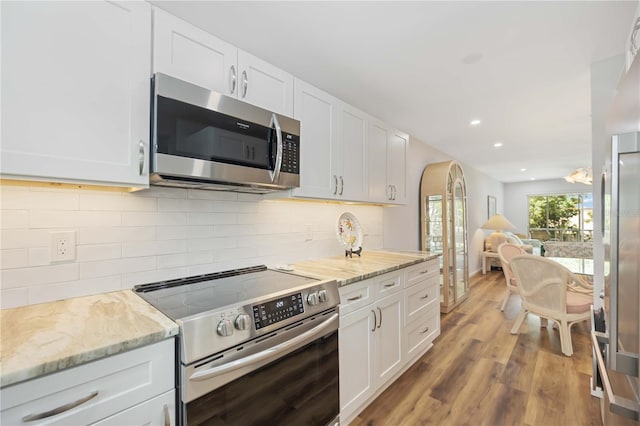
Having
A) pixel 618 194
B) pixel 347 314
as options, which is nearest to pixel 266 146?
pixel 347 314

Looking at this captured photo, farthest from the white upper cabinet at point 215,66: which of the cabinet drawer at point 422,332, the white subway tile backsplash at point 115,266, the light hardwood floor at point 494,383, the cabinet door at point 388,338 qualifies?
the light hardwood floor at point 494,383

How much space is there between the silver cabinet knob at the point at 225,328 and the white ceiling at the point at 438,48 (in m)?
1.46

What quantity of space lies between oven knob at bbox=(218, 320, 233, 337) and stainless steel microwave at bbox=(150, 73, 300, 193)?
655mm

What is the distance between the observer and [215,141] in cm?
138

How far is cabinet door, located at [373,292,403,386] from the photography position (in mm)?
1941

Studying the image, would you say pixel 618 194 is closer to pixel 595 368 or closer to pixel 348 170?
pixel 348 170

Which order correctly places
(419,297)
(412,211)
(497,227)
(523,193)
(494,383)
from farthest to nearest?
(523,193), (497,227), (412,211), (419,297), (494,383)

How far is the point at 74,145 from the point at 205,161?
1.52 feet

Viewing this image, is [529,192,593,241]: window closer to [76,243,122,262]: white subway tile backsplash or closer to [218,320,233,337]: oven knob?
[218,320,233,337]: oven knob

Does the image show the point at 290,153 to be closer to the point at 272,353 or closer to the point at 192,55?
the point at 192,55

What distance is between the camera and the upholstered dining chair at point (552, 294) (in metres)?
2.67

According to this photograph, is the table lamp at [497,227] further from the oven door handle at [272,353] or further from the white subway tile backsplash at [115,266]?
the white subway tile backsplash at [115,266]

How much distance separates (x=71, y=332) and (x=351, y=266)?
5.04 feet

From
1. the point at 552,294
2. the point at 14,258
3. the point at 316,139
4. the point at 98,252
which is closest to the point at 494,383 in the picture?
the point at 552,294
